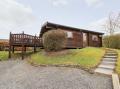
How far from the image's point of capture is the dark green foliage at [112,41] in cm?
2701

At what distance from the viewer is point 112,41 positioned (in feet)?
91.7

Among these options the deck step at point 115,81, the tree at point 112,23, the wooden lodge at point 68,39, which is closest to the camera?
the deck step at point 115,81

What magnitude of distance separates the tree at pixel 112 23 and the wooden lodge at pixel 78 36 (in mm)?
16099

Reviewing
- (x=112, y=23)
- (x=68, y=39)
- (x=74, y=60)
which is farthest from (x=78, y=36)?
(x=112, y=23)

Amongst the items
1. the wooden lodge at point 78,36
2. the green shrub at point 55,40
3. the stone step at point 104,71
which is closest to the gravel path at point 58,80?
the stone step at point 104,71

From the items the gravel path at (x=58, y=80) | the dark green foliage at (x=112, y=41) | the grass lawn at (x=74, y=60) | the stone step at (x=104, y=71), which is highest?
the dark green foliage at (x=112, y=41)

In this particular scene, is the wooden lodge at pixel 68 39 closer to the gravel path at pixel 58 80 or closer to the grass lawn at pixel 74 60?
the grass lawn at pixel 74 60

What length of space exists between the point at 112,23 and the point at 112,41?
18537mm

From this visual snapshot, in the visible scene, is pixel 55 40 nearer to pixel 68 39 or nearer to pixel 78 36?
pixel 68 39

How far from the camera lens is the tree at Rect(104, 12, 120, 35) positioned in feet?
145

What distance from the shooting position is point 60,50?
746 inches

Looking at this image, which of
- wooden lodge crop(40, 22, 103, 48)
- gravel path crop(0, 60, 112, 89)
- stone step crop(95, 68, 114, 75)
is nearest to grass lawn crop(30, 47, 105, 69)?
stone step crop(95, 68, 114, 75)

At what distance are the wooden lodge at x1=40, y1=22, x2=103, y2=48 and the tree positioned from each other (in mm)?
16099

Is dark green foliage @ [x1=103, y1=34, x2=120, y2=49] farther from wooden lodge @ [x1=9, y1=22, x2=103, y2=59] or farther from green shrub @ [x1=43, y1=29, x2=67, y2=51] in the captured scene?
green shrub @ [x1=43, y1=29, x2=67, y2=51]
